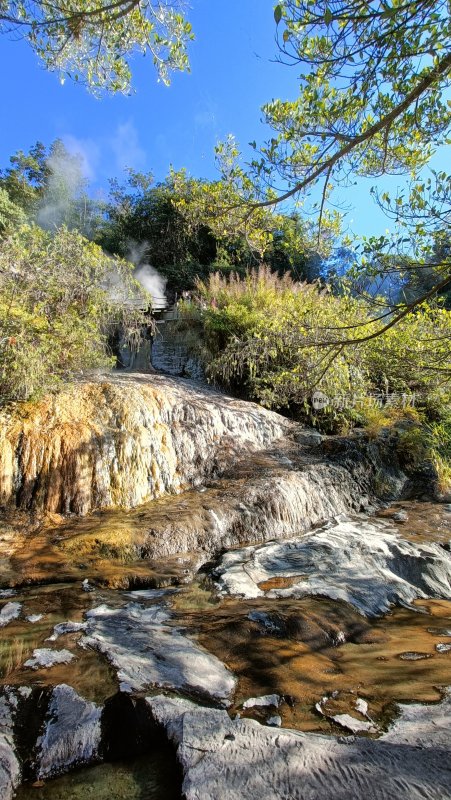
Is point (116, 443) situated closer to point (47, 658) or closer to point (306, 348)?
point (306, 348)

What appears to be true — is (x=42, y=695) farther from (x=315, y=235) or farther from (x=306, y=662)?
(x=315, y=235)

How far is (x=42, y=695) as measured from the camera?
1.66 metres

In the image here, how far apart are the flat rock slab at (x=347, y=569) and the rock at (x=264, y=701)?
1382 millimetres

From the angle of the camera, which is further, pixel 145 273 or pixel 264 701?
pixel 145 273

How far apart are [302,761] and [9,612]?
2.08 meters

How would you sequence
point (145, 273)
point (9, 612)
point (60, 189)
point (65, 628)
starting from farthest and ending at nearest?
point (60, 189)
point (145, 273)
point (9, 612)
point (65, 628)

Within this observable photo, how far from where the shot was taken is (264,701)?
5.74ft

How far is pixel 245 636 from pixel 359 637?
0.77 m

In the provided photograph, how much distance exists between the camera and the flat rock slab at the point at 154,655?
1.81m

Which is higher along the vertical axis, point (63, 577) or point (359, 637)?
point (359, 637)

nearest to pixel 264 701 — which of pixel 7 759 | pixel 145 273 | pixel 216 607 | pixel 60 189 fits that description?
pixel 7 759

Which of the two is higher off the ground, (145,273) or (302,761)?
(145,273)

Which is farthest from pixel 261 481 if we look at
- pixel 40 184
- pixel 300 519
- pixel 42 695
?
pixel 40 184

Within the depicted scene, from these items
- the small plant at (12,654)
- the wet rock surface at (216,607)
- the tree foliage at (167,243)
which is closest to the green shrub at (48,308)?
the wet rock surface at (216,607)
